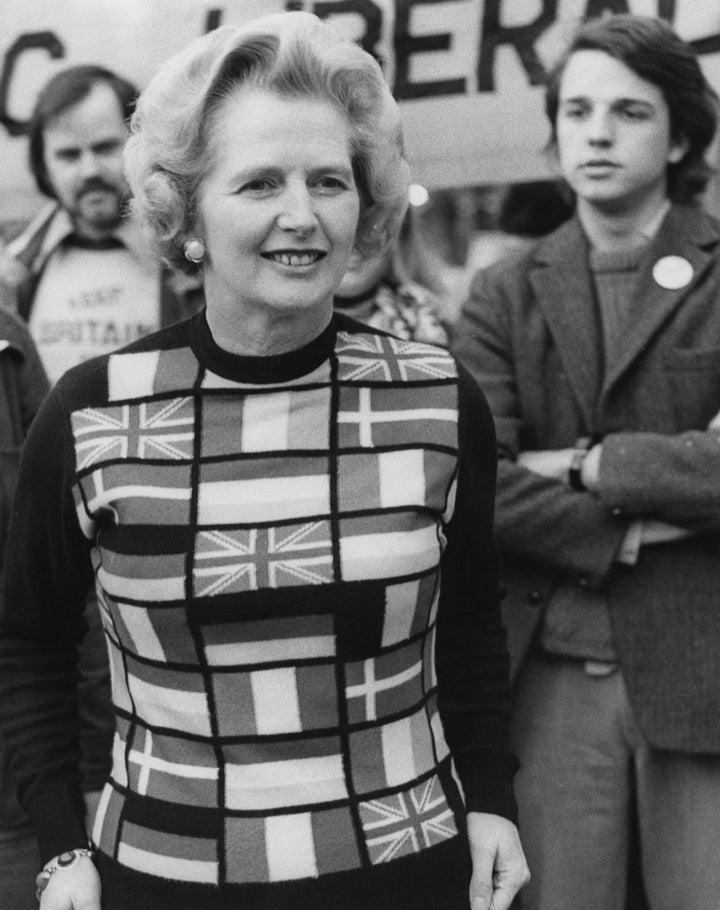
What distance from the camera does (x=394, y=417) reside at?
1.79m

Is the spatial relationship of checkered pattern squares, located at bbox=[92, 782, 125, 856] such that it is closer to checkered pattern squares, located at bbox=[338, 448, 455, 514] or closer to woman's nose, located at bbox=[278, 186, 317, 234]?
checkered pattern squares, located at bbox=[338, 448, 455, 514]

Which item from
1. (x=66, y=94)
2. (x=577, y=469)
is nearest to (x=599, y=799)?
(x=577, y=469)

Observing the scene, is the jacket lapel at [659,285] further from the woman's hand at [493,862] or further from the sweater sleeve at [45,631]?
the sweater sleeve at [45,631]

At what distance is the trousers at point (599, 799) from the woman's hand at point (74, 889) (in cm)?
106

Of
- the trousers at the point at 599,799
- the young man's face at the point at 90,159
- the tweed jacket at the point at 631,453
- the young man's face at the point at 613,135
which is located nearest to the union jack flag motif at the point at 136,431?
the tweed jacket at the point at 631,453

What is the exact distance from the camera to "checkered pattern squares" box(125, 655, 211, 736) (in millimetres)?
1708

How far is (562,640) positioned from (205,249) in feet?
3.70

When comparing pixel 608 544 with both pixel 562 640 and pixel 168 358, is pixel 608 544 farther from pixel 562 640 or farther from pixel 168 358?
pixel 168 358

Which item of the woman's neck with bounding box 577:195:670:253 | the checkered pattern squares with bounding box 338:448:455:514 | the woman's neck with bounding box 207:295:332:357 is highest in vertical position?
the woman's neck with bounding box 577:195:670:253

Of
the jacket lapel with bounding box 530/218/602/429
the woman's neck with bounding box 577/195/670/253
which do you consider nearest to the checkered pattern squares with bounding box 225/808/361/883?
the jacket lapel with bounding box 530/218/602/429

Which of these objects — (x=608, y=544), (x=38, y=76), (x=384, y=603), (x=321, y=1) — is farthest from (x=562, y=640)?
(x=38, y=76)

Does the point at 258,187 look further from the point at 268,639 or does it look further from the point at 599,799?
the point at 599,799

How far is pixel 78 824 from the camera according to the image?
1.82 meters

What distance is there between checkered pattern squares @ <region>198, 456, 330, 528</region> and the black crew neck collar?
0.43 feet
